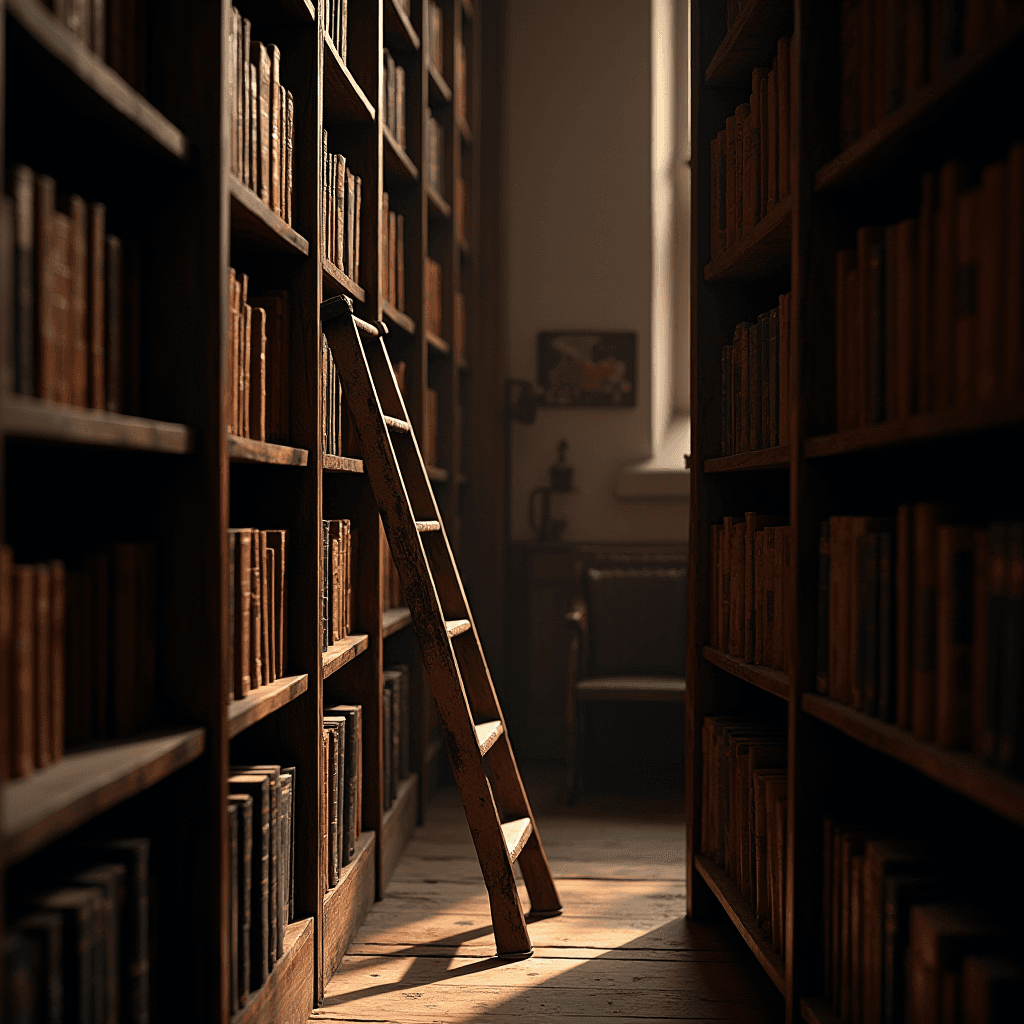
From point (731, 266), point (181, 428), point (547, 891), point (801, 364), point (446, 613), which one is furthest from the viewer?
point (446, 613)

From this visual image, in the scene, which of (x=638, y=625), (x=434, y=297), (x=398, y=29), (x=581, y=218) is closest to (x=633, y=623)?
(x=638, y=625)

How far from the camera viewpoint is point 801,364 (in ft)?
5.44

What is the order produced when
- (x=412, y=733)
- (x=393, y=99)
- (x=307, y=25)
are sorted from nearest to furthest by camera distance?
(x=307, y=25)
(x=393, y=99)
(x=412, y=733)

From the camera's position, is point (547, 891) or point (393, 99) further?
point (393, 99)

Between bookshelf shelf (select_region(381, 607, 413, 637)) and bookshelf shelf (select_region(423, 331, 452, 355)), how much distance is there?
2.97 ft

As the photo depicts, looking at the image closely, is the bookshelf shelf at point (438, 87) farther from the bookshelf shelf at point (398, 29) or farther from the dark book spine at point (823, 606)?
the dark book spine at point (823, 606)

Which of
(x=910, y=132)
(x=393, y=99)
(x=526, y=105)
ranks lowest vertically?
(x=910, y=132)

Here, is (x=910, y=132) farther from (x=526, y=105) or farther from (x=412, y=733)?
(x=526, y=105)

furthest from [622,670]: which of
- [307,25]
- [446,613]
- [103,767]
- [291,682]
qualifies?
[103,767]

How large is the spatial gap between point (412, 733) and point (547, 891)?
1.02 metres

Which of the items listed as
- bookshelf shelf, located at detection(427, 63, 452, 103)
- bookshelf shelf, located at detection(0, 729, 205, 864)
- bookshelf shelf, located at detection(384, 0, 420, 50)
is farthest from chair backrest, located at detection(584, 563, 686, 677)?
bookshelf shelf, located at detection(0, 729, 205, 864)

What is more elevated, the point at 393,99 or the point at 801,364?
the point at 393,99

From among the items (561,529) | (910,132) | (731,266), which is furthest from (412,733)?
(910,132)

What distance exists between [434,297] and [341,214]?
1.36 metres
